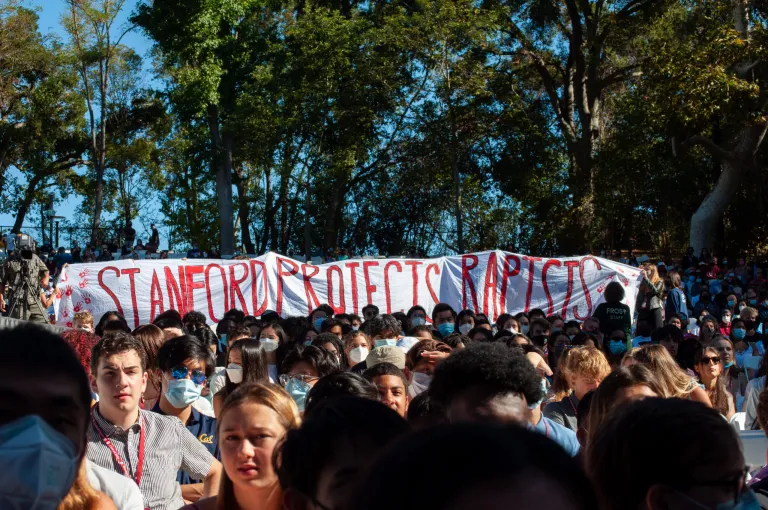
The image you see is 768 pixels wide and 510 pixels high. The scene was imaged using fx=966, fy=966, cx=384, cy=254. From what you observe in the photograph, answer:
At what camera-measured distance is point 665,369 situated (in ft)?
19.0

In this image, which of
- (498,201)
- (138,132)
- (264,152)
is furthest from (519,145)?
(138,132)

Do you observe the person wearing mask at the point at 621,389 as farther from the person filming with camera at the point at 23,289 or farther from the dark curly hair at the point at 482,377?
the person filming with camera at the point at 23,289

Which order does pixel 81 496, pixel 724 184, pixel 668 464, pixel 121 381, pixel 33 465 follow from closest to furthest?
pixel 33 465, pixel 668 464, pixel 81 496, pixel 121 381, pixel 724 184

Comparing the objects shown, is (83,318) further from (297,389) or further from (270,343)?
(297,389)

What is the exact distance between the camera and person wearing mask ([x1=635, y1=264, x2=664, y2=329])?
13812 millimetres

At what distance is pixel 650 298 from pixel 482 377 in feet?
39.0

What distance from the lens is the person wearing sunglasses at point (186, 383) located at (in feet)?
18.3

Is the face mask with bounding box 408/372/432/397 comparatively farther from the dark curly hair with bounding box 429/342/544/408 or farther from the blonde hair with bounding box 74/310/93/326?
the blonde hair with bounding box 74/310/93/326

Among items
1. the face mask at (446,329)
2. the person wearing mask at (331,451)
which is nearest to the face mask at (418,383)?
the person wearing mask at (331,451)

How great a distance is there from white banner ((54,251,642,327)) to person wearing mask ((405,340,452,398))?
391 inches

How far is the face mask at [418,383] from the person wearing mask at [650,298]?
757cm

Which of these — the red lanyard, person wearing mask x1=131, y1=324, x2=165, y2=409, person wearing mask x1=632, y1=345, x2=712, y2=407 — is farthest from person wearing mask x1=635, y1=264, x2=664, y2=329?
the red lanyard

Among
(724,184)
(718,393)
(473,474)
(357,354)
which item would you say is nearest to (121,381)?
(473,474)

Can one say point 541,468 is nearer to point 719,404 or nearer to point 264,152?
point 719,404
